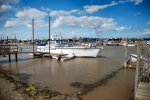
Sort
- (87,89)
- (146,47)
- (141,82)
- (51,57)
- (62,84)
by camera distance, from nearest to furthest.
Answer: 1. (141,82)
2. (146,47)
3. (87,89)
4. (62,84)
5. (51,57)

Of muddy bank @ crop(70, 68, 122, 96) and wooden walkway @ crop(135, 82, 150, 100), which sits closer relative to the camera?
wooden walkway @ crop(135, 82, 150, 100)

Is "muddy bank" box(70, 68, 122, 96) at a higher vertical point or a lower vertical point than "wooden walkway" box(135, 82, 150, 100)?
lower

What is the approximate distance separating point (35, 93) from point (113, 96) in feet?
18.4

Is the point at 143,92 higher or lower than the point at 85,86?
higher

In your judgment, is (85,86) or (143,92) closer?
(143,92)

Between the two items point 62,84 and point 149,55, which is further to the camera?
point 62,84

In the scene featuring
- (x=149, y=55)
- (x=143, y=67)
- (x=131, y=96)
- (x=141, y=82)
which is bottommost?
(x=131, y=96)

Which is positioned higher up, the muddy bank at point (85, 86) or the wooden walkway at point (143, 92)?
the wooden walkway at point (143, 92)

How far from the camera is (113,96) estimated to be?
12.1 m

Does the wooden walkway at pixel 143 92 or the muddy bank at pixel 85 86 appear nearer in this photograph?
the wooden walkway at pixel 143 92

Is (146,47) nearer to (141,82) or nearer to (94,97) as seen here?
(141,82)

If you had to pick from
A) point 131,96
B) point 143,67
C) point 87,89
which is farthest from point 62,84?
point 143,67

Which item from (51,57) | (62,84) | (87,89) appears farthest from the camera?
(51,57)

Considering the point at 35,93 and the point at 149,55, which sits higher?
the point at 149,55
